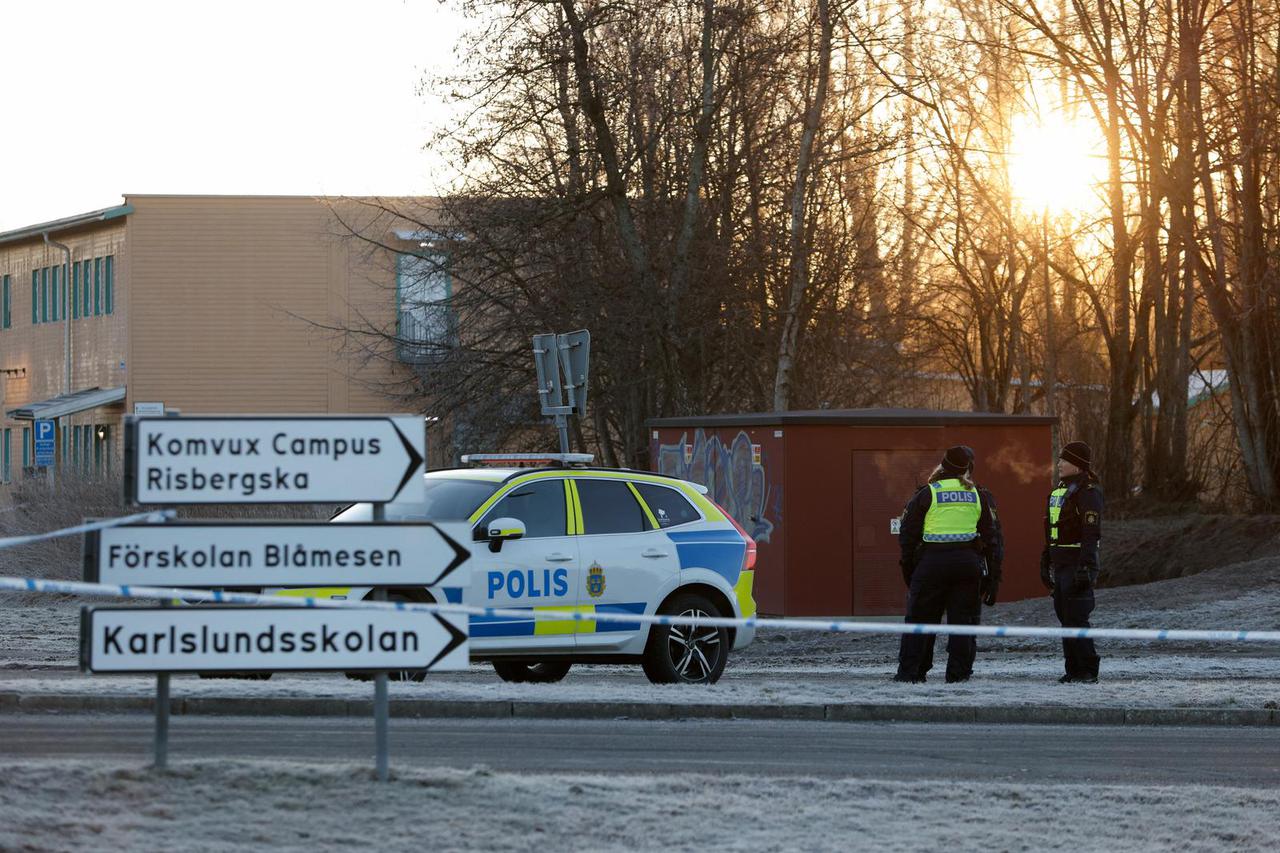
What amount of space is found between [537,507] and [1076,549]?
4.27 m

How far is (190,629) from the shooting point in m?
7.97

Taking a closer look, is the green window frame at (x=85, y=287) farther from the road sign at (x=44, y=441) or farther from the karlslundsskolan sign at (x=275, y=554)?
the karlslundsskolan sign at (x=275, y=554)

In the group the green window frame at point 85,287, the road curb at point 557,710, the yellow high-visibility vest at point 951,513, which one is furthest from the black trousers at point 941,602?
the green window frame at point 85,287

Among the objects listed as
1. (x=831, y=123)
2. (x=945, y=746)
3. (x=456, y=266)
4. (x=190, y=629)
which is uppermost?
(x=831, y=123)

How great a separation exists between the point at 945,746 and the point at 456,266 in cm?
2059

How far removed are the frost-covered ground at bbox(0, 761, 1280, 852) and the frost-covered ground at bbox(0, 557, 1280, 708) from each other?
4346 mm

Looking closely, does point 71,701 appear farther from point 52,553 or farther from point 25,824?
point 52,553

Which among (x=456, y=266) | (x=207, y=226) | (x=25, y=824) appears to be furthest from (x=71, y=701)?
(x=207, y=226)

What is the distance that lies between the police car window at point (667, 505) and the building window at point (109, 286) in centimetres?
3906

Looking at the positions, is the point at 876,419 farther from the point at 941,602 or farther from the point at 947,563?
the point at 947,563

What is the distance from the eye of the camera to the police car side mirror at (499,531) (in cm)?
1384

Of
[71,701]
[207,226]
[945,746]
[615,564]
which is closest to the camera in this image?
[945,746]

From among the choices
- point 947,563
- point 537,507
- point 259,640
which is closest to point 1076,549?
point 947,563

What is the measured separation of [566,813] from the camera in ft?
25.5
